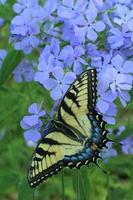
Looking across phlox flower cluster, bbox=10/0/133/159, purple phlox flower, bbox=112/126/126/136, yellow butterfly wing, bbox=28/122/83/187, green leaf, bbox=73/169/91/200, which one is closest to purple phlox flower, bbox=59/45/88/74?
phlox flower cluster, bbox=10/0/133/159

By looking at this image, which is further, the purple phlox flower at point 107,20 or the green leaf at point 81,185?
the green leaf at point 81,185

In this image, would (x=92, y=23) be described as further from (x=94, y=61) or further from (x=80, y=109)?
(x=80, y=109)

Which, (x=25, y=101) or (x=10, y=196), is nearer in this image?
(x=25, y=101)

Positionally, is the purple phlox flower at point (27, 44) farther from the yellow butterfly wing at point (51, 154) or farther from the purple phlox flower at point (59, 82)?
the yellow butterfly wing at point (51, 154)

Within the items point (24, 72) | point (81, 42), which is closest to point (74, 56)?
point (81, 42)

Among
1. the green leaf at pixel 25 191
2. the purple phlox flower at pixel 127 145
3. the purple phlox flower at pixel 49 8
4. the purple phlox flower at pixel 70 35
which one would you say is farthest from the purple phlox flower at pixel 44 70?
the purple phlox flower at pixel 127 145

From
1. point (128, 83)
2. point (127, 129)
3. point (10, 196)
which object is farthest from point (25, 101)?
point (10, 196)

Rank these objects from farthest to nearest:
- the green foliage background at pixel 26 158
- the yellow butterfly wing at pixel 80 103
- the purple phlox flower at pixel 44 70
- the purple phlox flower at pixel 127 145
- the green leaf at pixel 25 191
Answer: the purple phlox flower at pixel 127 145, the green foliage background at pixel 26 158, the green leaf at pixel 25 191, the purple phlox flower at pixel 44 70, the yellow butterfly wing at pixel 80 103
